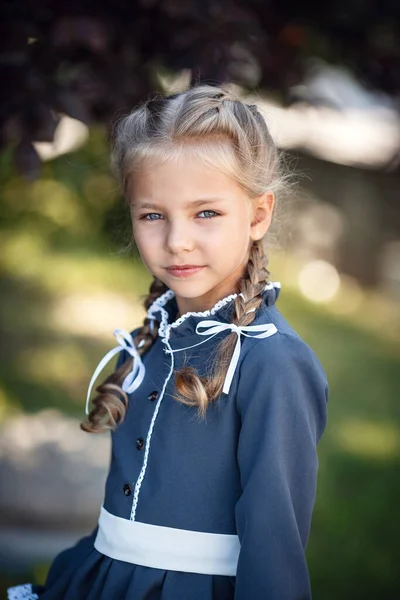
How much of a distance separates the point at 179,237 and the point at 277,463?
1.65 feet

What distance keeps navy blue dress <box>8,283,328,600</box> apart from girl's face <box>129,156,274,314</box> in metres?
0.10

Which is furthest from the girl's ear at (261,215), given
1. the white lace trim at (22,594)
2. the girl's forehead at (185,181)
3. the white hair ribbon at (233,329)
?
the white lace trim at (22,594)

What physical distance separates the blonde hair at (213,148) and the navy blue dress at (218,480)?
1.4 inches

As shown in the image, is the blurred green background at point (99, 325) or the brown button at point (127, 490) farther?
the blurred green background at point (99, 325)

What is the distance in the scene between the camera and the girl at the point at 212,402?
1.49 meters

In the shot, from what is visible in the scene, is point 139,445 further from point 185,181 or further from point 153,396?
point 185,181

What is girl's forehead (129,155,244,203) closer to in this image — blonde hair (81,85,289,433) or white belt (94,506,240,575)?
blonde hair (81,85,289,433)

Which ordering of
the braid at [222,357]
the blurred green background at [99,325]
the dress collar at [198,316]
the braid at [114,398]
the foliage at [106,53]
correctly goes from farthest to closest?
the blurred green background at [99,325] → the foliage at [106,53] → the braid at [114,398] → the dress collar at [198,316] → the braid at [222,357]

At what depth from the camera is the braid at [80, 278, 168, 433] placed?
181 cm

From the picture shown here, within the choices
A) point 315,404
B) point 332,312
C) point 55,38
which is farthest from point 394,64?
point 332,312

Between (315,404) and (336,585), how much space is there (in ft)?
5.31

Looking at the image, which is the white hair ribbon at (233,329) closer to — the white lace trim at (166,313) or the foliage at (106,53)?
the white lace trim at (166,313)

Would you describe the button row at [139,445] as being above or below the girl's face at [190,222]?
below

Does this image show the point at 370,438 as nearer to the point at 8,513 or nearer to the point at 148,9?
the point at 8,513
